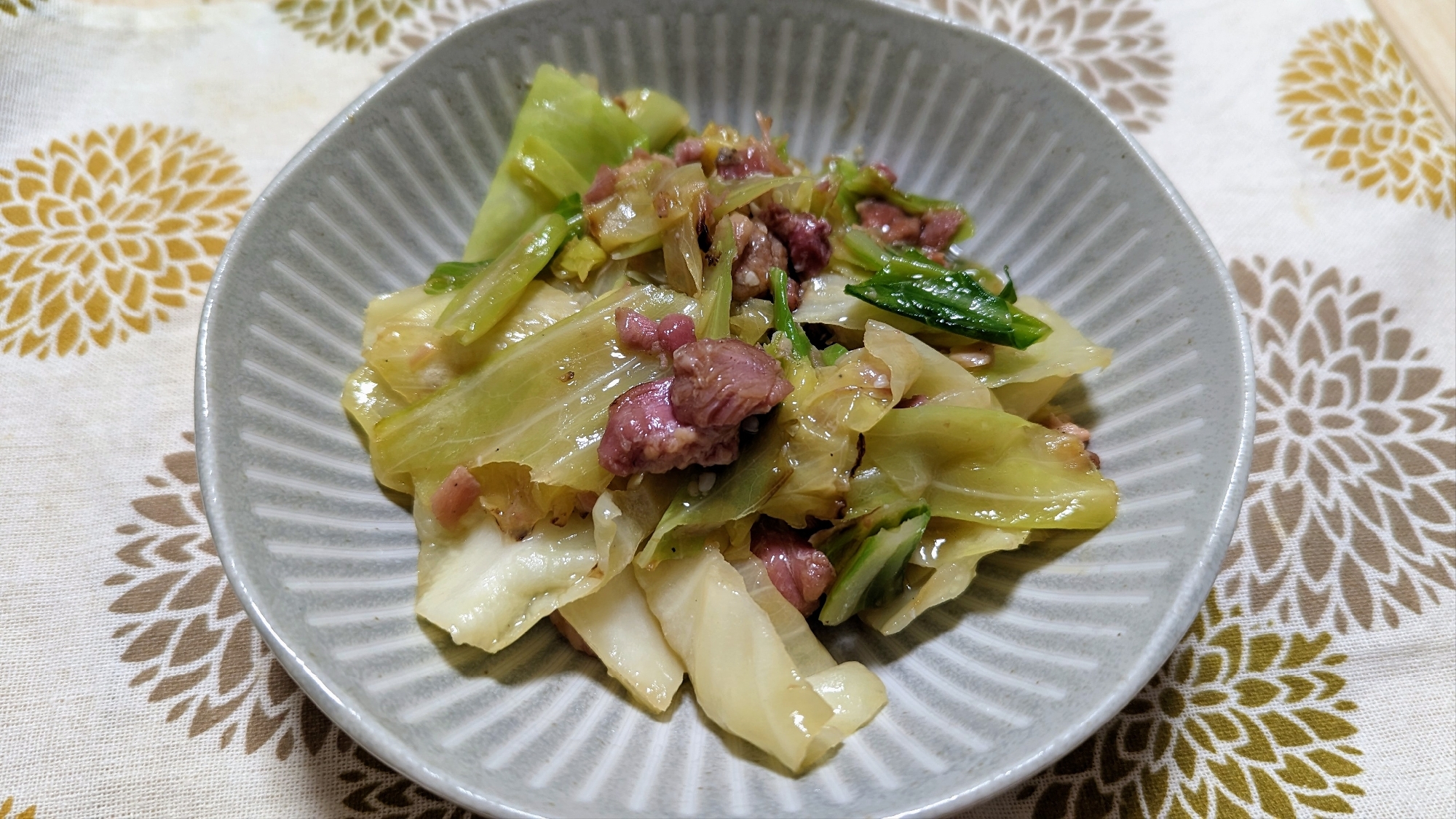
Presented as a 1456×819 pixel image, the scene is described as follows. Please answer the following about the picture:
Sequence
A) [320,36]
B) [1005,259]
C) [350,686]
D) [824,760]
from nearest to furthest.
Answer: [350,686]
[824,760]
[1005,259]
[320,36]

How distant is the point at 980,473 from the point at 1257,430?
1.11m

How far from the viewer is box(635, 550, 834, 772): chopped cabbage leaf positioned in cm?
161

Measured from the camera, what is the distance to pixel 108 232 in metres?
2.51

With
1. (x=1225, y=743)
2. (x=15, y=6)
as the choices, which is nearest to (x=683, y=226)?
(x=1225, y=743)

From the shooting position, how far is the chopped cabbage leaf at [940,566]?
1.85m

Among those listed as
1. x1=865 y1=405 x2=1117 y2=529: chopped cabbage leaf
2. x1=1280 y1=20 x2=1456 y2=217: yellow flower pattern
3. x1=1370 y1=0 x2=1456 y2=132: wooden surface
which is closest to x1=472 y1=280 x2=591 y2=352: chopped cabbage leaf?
x1=865 y1=405 x2=1117 y2=529: chopped cabbage leaf

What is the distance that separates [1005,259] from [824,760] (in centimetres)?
157

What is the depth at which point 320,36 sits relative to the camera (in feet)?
9.98

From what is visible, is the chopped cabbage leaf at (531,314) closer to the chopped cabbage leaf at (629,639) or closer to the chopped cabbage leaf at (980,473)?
the chopped cabbage leaf at (629,639)

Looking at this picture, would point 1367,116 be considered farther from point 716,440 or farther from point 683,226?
point 716,440

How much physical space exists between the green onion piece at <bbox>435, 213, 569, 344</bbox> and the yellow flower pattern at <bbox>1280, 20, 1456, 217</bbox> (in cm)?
267

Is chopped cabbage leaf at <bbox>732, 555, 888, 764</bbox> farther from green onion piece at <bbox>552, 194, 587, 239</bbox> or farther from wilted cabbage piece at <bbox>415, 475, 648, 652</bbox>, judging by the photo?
green onion piece at <bbox>552, 194, 587, 239</bbox>

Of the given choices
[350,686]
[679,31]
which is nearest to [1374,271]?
[679,31]

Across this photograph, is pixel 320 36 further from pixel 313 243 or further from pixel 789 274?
pixel 789 274
